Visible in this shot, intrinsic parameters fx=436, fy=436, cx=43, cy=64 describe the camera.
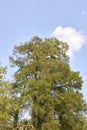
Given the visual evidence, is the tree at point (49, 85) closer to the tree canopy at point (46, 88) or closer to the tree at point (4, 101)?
the tree canopy at point (46, 88)

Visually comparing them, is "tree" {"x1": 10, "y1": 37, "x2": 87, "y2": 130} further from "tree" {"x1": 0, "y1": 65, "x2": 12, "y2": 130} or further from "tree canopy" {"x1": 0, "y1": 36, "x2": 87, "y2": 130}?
"tree" {"x1": 0, "y1": 65, "x2": 12, "y2": 130}

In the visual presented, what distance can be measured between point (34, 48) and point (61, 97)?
6.72 m

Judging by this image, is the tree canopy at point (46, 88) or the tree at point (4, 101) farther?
the tree canopy at point (46, 88)

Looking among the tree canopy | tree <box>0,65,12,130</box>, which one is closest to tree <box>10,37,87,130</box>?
the tree canopy

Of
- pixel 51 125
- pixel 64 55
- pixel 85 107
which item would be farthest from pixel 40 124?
pixel 64 55

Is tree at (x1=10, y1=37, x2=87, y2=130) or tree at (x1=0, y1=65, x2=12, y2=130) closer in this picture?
tree at (x1=0, y1=65, x2=12, y2=130)

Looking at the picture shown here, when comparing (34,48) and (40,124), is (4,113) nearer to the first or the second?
(40,124)

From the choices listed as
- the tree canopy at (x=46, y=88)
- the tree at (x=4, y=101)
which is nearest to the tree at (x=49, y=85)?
the tree canopy at (x=46, y=88)

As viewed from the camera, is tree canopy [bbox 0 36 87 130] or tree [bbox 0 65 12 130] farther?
tree canopy [bbox 0 36 87 130]

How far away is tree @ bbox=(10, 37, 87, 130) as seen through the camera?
48.9m

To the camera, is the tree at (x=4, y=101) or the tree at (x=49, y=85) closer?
the tree at (x=4, y=101)

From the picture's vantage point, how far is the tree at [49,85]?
48875mm

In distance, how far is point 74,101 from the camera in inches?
1993

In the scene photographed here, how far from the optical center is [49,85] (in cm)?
4941
